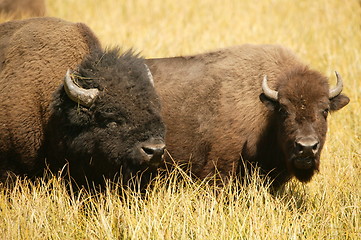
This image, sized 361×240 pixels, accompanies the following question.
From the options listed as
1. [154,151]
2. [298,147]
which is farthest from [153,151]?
[298,147]

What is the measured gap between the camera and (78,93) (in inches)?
214

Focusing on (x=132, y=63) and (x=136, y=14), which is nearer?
(x=132, y=63)

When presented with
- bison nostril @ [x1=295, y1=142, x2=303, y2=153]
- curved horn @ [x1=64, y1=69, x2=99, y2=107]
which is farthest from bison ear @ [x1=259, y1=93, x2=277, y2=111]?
curved horn @ [x1=64, y1=69, x2=99, y2=107]

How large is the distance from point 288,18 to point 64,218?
982cm

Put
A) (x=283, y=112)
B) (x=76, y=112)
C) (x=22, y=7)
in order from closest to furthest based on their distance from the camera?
(x=76, y=112), (x=283, y=112), (x=22, y=7)

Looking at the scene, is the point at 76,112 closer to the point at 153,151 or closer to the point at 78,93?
the point at 78,93

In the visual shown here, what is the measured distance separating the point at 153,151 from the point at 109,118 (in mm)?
630

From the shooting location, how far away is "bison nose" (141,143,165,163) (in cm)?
527

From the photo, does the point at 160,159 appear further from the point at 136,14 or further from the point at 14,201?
the point at 136,14

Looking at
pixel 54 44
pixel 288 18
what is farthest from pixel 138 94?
pixel 288 18

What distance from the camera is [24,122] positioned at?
5.66m

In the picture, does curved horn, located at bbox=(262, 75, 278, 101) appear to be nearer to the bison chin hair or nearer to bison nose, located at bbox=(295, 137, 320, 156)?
bison nose, located at bbox=(295, 137, 320, 156)

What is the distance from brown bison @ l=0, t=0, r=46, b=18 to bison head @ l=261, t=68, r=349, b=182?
763 cm

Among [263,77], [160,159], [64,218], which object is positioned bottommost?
[64,218]
